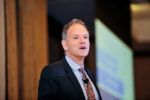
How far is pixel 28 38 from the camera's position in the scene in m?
2.16

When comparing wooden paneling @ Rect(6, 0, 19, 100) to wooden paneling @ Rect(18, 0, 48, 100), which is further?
wooden paneling @ Rect(18, 0, 48, 100)

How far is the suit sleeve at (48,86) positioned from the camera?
Result: 1188mm

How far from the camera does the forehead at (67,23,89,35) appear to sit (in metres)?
1.28

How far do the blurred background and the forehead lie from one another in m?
0.50

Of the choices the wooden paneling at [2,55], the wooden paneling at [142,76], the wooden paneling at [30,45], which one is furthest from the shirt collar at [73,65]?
the wooden paneling at [142,76]

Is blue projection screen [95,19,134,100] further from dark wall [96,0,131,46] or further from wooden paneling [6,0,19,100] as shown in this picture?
wooden paneling [6,0,19,100]

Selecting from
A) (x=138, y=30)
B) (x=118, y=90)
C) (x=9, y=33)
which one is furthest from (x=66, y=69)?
(x=138, y=30)

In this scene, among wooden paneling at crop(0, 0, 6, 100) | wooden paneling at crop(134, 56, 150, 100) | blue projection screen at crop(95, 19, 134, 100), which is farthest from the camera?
wooden paneling at crop(134, 56, 150, 100)

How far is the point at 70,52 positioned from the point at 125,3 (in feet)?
11.0

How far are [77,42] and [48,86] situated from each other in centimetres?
23

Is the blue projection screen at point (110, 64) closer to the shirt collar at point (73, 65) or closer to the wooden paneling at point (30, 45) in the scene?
the wooden paneling at point (30, 45)

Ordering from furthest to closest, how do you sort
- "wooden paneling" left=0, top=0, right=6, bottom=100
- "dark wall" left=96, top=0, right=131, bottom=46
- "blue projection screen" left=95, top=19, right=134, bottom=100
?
1. "dark wall" left=96, top=0, right=131, bottom=46
2. "blue projection screen" left=95, top=19, right=134, bottom=100
3. "wooden paneling" left=0, top=0, right=6, bottom=100

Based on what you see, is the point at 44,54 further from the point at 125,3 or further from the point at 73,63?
the point at 125,3

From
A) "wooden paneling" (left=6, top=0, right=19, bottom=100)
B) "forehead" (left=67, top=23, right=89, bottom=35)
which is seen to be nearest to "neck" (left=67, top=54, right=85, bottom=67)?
"forehead" (left=67, top=23, right=89, bottom=35)
